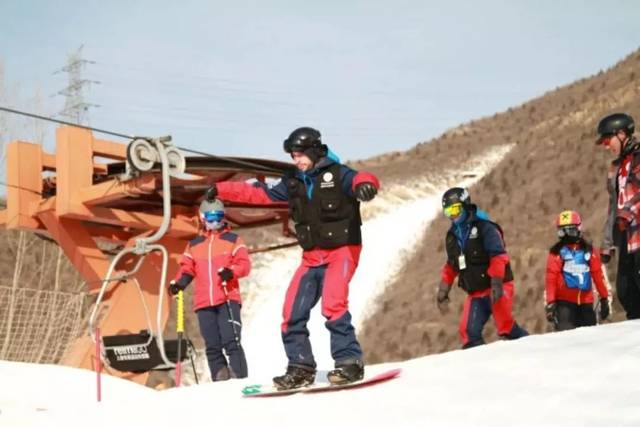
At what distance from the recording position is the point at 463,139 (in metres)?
57.0

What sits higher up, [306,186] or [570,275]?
[306,186]

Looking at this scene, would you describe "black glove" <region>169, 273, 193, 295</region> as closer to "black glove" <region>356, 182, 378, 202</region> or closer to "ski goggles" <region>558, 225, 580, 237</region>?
"black glove" <region>356, 182, 378, 202</region>

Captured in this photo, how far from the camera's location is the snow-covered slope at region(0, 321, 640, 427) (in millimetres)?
4492

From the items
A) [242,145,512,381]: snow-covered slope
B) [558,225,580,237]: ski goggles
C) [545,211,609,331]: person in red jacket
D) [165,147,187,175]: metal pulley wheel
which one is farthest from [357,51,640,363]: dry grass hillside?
[165,147,187,175]: metal pulley wheel

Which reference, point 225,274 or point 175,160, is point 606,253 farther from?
point 175,160

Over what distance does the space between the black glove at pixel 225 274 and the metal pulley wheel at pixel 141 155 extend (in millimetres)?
2874

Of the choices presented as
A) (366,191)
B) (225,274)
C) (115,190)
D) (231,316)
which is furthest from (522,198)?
(366,191)

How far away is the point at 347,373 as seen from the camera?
19.7ft

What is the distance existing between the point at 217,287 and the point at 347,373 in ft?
9.98

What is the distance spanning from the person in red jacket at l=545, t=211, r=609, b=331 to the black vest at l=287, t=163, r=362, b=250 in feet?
13.2

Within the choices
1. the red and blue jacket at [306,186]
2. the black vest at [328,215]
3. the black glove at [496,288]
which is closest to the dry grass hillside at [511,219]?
the black glove at [496,288]

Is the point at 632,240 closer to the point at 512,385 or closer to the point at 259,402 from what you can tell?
the point at 512,385

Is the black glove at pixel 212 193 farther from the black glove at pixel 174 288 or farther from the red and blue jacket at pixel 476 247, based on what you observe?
the red and blue jacket at pixel 476 247

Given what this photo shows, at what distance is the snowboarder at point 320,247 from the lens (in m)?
6.21
